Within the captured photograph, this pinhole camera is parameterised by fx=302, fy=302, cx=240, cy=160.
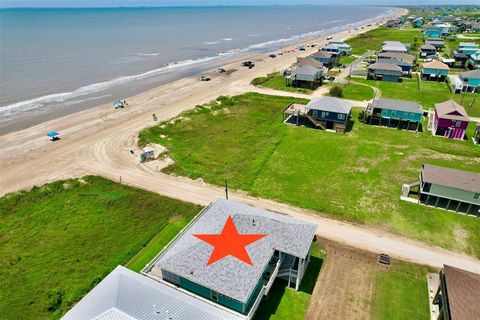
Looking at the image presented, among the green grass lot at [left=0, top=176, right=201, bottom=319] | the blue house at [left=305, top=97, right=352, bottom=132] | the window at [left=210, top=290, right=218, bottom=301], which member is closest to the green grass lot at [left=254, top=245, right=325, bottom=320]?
the window at [left=210, top=290, right=218, bottom=301]

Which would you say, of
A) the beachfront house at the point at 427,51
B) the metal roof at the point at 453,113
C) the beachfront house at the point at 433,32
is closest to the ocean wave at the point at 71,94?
the metal roof at the point at 453,113

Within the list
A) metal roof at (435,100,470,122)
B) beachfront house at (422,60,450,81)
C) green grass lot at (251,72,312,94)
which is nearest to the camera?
metal roof at (435,100,470,122)

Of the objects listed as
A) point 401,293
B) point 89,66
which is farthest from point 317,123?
point 89,66

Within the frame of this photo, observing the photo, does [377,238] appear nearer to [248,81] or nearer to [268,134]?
[268,134]

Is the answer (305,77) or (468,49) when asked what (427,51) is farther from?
(305,77)

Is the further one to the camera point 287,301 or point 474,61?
point 474,61

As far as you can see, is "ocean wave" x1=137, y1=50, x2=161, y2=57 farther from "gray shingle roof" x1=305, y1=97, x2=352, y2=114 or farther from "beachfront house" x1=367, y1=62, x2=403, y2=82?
"gray shingle roof" x1=305, y1=97, x2=352, y2=114

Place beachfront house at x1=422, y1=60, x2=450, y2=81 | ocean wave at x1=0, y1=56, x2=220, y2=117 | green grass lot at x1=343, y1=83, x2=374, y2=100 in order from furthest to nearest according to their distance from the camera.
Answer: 1. beachfront house at x1=422, y1=60, x2=450, y2=81
2. green grass lot at x1=343, y1=83, x2=374, y2=100
3. ocean wave at x1=0, y1=56, x2=220, y2=117
